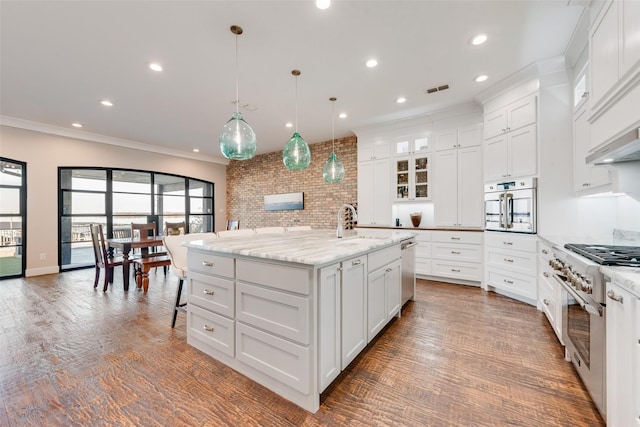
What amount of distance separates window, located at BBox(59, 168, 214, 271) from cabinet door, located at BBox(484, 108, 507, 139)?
5.88m

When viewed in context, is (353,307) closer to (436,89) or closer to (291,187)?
(436,89)

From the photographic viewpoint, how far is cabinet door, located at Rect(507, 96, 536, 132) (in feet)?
10.2

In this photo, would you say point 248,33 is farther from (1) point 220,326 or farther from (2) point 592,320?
(2) point 592,320

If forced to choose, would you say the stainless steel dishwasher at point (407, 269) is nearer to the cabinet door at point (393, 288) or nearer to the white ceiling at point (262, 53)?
the cabinet door at point (393, 288)

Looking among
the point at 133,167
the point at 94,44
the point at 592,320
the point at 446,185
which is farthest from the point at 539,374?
the point at 133,167

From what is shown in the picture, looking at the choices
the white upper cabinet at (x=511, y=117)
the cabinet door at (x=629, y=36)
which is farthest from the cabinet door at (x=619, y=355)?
the white upper cabinet at (x=511, y=117)

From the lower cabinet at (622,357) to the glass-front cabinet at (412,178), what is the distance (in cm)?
332

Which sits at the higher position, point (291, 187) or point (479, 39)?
point (479, 39)

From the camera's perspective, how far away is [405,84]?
3396 mm

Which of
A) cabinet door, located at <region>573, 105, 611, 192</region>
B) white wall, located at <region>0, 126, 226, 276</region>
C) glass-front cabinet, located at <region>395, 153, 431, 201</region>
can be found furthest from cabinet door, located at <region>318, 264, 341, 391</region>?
white wall, located at <region>0, 126, 226, 276</region>

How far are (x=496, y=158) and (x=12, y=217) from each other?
8.13 metres

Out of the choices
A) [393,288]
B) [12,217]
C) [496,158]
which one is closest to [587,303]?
[393,288]

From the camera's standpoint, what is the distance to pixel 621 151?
143 centimetres

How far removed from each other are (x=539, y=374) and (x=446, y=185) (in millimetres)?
2953
